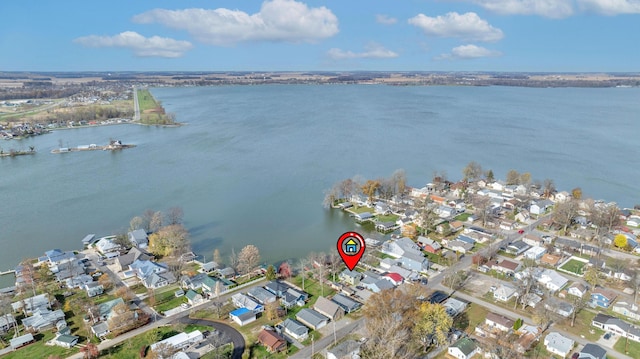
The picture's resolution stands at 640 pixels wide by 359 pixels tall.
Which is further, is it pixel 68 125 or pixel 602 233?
pixel 68 125

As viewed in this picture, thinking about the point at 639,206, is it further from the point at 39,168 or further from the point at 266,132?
the point at 39,168

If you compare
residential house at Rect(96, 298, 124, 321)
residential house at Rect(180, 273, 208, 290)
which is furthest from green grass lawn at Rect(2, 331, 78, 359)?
residential house at Rect(180, 273, 208, 290)

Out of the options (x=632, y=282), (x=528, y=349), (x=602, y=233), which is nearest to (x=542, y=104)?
(x=602, y=233)

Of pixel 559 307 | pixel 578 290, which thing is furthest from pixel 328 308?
pixel 578 290

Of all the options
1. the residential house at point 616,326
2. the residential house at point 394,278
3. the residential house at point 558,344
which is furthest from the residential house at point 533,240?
the residential house at point 558,344

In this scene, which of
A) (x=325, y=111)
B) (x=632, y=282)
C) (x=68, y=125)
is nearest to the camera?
(x=632, y=282)

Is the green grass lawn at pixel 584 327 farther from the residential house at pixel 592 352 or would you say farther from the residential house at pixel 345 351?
the residential house at pixel 345 351

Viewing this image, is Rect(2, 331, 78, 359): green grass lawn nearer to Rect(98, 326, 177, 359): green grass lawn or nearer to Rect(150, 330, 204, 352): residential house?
Rect(98, 326, 177, 359): green grass lawn

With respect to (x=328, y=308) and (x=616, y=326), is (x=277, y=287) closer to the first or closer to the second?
(x=328, y=308)

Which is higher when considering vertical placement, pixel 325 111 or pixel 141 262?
pixel 325 111
